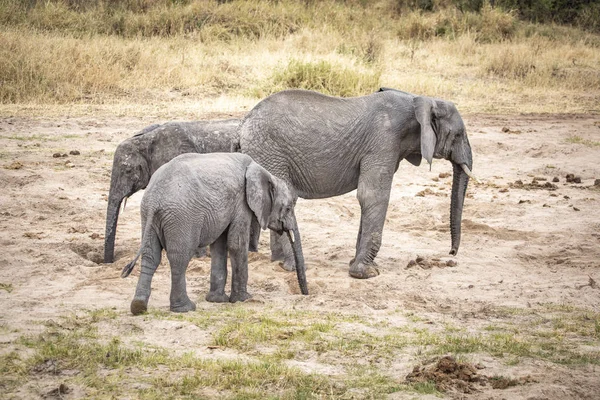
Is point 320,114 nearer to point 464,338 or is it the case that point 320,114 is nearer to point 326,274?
point 326,274

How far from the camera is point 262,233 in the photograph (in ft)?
34.6

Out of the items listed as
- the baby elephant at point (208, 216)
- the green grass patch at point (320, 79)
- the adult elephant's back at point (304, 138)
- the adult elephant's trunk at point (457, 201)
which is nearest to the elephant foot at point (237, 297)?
the baby elephant at point (208, 216)

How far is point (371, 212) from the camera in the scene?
884 centimetres

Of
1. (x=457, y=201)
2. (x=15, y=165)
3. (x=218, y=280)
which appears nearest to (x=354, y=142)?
(x=457, y=201)

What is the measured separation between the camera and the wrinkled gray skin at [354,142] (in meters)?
8.86

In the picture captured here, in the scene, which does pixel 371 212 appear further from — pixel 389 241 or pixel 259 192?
pixel 259 192

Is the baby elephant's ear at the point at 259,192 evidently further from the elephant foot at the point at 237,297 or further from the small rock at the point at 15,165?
the small rock at the point at 15,165

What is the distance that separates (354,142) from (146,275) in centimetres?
284

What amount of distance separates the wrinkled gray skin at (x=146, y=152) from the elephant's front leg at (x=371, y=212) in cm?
139

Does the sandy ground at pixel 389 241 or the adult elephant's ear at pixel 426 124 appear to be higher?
the adult elephant's ear at pixel 426 124

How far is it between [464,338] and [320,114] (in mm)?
3200

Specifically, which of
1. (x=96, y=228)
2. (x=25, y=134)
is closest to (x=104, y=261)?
(x=96, y=228)

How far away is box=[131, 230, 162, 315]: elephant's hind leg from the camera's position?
6.88 m

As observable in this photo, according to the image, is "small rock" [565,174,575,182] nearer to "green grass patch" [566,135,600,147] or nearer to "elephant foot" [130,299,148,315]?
"green grass patch" [566,135,600,147]
